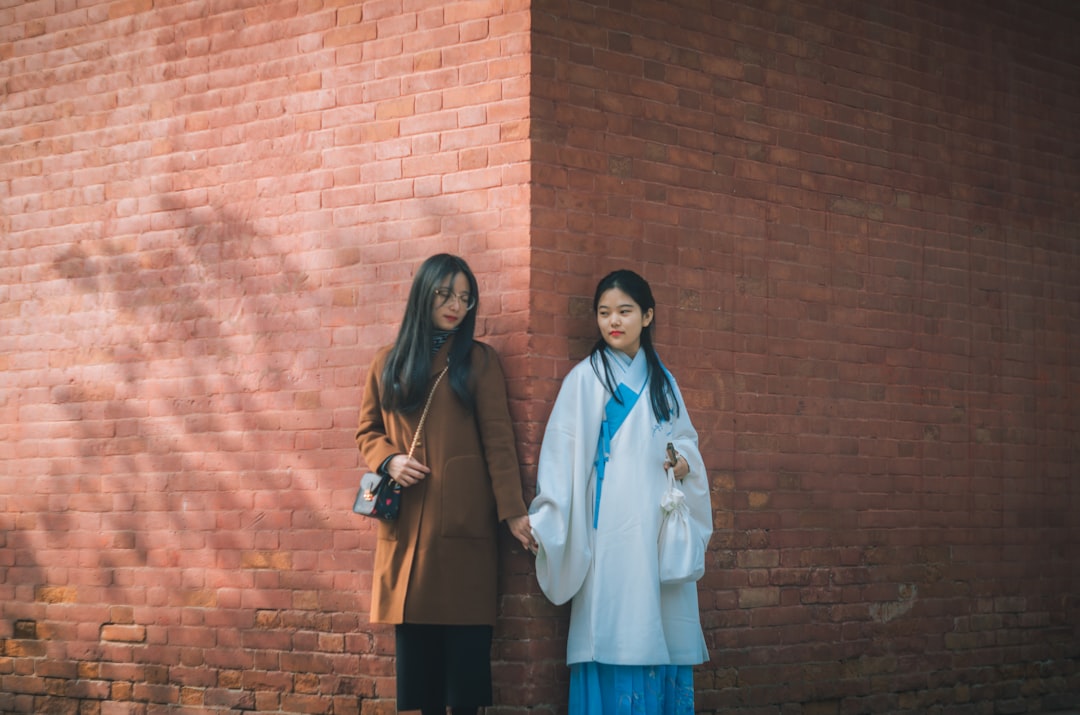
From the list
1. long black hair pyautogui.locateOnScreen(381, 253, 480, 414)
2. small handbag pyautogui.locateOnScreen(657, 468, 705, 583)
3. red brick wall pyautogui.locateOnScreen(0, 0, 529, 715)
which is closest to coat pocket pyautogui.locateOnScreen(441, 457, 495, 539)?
long black hair pyautogui.locateOnScreen(381, 253, 480, 414)

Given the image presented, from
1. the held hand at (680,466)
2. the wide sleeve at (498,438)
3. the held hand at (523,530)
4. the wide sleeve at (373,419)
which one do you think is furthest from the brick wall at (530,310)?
the held hand at (680,466)

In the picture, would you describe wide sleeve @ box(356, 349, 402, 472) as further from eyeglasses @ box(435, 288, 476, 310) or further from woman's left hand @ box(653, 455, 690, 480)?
woman's left hand @ box(653, 455, 690, 480)

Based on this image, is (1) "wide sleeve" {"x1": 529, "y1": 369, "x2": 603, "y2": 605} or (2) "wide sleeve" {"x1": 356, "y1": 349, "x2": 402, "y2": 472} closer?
(1) "wide sleeve" {"x1": 529, "y1": 369, "x2": 603, "y2": 605}

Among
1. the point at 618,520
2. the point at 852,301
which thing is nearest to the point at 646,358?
the point at 618,520

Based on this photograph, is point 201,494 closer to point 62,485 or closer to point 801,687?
point 62,485

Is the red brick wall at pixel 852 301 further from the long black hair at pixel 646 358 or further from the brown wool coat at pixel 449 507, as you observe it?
the brown wool coat at pixel 449 507

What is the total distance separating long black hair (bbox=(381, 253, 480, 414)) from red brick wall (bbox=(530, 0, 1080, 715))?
1.18 ft

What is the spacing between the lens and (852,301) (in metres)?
6.75

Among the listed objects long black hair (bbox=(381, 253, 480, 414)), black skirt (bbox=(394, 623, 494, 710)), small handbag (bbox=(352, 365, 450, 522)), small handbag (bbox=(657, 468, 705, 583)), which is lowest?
black skirt (bbox=(394, 623, 494, 710))

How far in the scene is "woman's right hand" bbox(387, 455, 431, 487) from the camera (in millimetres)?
5266

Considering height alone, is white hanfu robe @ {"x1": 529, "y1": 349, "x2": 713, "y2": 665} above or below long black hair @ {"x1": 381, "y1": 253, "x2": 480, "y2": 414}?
below

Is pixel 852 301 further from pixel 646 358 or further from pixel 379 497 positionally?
pixel 379 497

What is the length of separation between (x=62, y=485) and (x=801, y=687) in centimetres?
382

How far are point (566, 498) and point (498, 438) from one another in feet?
1.19
